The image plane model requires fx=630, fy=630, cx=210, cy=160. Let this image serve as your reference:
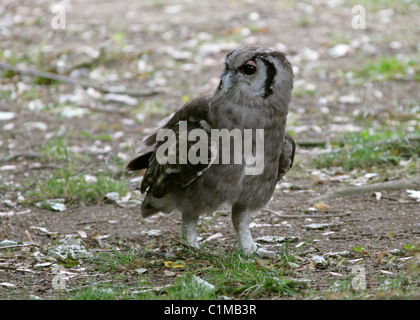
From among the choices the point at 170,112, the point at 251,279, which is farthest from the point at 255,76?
the point at 170,112

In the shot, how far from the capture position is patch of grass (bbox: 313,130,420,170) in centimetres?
681

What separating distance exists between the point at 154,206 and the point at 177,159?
649 mm

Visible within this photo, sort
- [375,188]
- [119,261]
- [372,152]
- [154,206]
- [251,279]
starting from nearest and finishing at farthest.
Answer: [251,279], [119,261], [154,206], [375,188], [372,152]

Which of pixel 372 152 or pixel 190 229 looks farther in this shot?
pixel 372 152

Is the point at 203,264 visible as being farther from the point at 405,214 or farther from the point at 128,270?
the point at 405,214

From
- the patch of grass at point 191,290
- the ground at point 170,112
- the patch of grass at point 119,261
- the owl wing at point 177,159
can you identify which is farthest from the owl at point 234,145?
the patch of grass at point 191,290

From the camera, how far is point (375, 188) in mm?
6203

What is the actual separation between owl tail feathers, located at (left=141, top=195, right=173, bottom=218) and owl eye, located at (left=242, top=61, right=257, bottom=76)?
131cm

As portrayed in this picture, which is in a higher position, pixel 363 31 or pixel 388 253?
pixel 363 31

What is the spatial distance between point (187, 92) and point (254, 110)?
18.1ft

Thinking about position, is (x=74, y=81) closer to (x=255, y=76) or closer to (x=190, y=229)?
(x=190, y=229)
